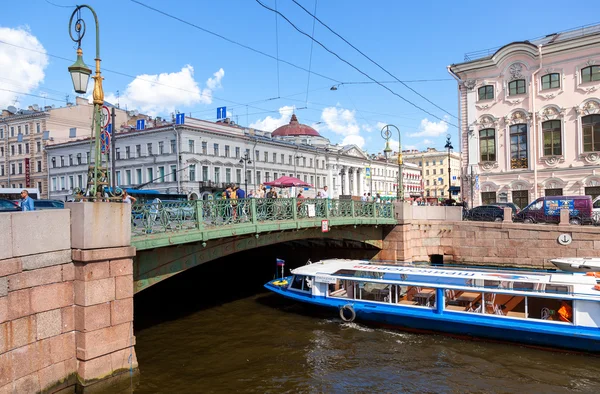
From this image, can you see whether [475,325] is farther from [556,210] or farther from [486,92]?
[486,92]

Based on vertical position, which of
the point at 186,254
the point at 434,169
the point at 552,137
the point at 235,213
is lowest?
the point at 186,254

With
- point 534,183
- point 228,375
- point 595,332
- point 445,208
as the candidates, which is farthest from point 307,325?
point 534,183

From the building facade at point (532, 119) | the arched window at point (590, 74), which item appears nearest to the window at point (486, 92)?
the building facade at point (532, 119)

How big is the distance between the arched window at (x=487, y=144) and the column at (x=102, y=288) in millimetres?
27612

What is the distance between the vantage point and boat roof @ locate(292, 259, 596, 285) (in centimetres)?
1441

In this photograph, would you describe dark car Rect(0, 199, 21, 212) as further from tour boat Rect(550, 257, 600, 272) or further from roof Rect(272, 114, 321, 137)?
roof Rect(272, 114, 321, 137)

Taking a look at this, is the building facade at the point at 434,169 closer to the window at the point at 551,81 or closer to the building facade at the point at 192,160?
the building facade at the point at 192,160

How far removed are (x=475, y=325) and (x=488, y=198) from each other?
19876mm

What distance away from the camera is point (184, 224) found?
11812mm

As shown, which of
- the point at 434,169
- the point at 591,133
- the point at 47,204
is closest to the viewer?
the point at 47,204

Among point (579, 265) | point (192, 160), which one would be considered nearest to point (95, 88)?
point (579, 265)

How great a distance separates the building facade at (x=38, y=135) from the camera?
60000 mm

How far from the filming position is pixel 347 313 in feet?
52.0

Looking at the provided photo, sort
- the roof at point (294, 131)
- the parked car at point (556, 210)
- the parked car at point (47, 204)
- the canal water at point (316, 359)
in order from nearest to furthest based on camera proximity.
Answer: the canal water at point (316, 359) < the parked car at point (47, 204) < the parked car at point (556, 210) < the roof at point (294, 131)
